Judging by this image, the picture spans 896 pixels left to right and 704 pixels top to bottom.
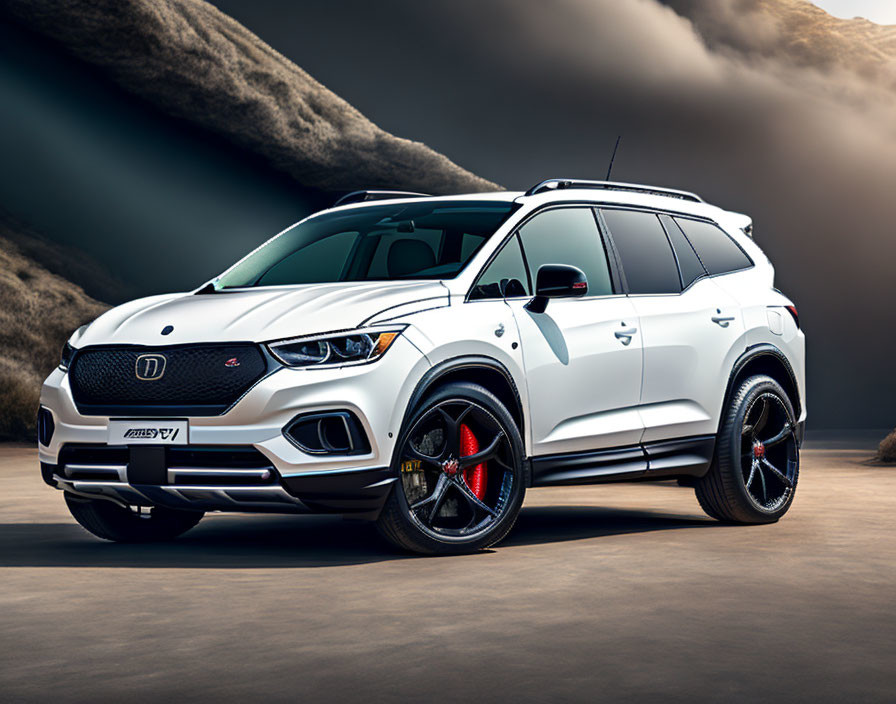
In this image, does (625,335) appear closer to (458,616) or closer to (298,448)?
(298,448)

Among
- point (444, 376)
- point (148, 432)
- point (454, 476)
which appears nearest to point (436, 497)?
point (454, 476)

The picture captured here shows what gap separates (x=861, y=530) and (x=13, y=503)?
6.14m

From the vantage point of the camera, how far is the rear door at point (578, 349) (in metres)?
7.80

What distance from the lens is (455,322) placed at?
7.38 metres

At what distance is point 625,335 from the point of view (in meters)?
8.32

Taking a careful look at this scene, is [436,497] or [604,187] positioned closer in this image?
[436,497]

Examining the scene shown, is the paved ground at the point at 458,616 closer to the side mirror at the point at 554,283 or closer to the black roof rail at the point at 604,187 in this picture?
the side mirror at the point at 554,283

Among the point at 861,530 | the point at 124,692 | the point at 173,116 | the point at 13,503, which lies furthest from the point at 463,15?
the point at 124,692

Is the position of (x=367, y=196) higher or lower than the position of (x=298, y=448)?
higher

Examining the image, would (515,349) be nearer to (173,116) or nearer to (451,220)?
(451,220)

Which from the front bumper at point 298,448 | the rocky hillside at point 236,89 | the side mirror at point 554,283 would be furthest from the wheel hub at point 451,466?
the rocky hillside at point 236,89

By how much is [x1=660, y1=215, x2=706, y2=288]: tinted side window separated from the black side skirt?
1054 mm

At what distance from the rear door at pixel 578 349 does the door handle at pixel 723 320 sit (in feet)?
2.70

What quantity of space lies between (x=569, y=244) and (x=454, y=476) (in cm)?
183
